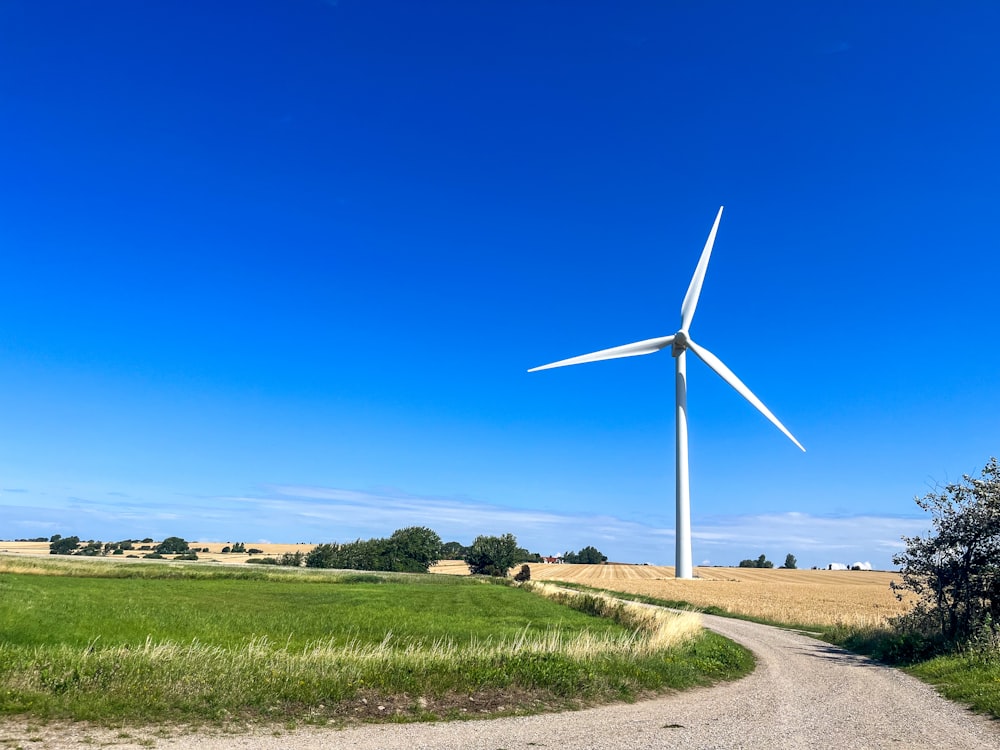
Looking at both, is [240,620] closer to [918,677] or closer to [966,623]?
[918,677]

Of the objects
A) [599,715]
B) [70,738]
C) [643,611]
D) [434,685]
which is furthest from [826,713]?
[643,611]

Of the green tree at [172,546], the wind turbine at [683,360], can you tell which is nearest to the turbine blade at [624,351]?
the wind turbine at [683,360]

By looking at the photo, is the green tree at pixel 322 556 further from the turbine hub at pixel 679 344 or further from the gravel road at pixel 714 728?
the gravel road at pixel 714 728

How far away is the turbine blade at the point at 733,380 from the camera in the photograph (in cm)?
6481

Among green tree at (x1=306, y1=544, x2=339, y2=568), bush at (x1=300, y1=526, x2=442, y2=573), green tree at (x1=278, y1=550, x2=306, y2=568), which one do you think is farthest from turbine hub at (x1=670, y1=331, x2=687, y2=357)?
green tree at (x1=278, y1=550, x2=306, y2=568)

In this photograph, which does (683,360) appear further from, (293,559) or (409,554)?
(293,559)

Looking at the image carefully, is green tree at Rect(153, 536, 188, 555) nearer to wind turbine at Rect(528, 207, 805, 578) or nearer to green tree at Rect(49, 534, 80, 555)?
green tree at Rect(49, 534, 80, 555)

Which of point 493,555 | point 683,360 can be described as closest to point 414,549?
point 493,555

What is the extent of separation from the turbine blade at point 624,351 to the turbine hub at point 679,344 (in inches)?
35.5

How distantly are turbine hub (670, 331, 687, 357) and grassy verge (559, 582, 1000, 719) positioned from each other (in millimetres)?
43369

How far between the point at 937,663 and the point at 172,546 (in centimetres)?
19874

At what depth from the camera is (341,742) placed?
39.5ft

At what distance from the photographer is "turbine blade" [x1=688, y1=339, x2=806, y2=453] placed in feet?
213

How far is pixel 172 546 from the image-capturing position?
18888 centimetres
